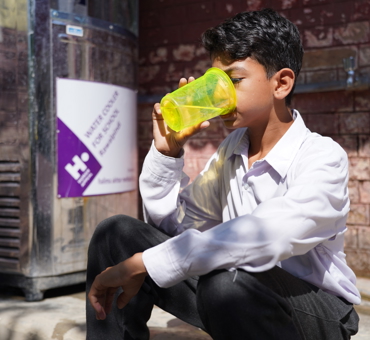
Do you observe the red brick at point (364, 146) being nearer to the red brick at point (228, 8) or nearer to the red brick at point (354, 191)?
the red brick at point (354, 191)

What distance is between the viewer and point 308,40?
11.4 ft

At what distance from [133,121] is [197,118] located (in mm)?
1575

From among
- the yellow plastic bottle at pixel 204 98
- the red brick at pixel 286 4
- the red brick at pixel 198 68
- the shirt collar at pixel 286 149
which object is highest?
the red brick at pixel 286 4

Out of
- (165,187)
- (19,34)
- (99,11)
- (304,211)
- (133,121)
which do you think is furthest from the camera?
(133,121)

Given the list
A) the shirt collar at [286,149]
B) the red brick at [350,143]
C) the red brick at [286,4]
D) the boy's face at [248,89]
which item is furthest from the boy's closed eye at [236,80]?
the red brick at [286,4]

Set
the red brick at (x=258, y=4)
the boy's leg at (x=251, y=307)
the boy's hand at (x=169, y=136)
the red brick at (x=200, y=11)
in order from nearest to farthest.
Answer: the boy's leg at (x=251, y=307), the boy's hand at (x=169, y=136), the red brick at (x=258, y=4), the red brick at (x=200, y=11)

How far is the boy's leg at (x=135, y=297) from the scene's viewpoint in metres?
1.75

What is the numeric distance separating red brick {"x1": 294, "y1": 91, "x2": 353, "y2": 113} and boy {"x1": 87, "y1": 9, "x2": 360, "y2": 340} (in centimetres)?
155

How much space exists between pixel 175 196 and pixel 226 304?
579mm

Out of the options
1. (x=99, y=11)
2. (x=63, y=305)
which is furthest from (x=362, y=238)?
(x=99, y=11)

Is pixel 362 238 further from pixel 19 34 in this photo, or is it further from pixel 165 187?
pixel 19 34

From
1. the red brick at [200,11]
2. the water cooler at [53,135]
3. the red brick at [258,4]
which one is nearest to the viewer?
the water cooler at [53,135]

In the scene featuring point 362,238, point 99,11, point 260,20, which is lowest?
point 362,238

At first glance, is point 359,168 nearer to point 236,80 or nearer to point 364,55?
point 364,55
